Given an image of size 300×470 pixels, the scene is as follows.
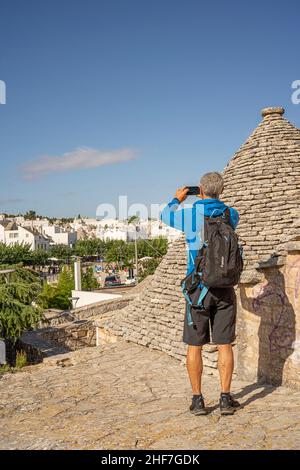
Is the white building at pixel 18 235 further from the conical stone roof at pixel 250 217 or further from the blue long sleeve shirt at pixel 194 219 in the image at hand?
the blue long sleeve shirt at pixel 194 219

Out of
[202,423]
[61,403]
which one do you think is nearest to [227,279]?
[202,423]

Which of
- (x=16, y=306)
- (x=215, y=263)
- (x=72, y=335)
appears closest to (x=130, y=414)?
(x=215, y=263)

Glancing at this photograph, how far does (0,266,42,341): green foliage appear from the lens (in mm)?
12164

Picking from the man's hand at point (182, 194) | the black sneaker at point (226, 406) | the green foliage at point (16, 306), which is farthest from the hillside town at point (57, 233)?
the black sneaker at point (226, 406)

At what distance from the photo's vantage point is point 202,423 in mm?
3346

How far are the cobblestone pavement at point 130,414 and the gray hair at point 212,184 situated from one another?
1721 mm

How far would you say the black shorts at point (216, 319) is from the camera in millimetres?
3461

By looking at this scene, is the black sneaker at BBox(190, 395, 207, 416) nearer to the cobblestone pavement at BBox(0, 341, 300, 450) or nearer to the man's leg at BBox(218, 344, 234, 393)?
the cobblestone pavement at BBox(0, 341, 300, 450)

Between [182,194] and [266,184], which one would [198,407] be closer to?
[182,194]

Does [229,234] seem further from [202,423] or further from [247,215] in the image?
[247,215]

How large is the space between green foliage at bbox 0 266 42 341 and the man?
9.48 m

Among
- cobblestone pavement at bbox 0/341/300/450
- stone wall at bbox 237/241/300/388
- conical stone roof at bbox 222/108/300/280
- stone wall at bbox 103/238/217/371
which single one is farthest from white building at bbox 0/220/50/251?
stone wall at bbox 237/241/300/388

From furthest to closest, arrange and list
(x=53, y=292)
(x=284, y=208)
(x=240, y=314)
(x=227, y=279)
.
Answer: (x=53, y=292) → (x=284, y=208) → (x=240, y=314) → (x=227, y=279)

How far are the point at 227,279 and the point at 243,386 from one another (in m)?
1.81
